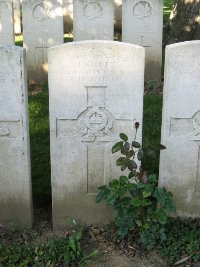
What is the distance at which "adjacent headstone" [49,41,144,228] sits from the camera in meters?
3.34

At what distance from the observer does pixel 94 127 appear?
11.5ft

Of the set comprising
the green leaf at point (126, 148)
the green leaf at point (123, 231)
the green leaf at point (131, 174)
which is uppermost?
the green leaf at point (126, 148)

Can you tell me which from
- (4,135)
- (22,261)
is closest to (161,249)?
(22,261)

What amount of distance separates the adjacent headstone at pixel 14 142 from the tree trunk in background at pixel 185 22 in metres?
5.96

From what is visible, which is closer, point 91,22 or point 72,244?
point 72,244

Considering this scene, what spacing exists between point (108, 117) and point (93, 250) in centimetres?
99

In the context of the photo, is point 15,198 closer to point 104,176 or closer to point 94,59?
point 104,176

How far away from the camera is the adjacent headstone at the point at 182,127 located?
332 cm

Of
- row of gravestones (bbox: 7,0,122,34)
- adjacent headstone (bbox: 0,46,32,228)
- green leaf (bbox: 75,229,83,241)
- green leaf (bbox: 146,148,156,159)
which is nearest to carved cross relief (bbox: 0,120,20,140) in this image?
adjacent headstone (bbox: 0,46,32,228)

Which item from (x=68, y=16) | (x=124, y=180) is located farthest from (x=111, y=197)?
(x=68, y=16)

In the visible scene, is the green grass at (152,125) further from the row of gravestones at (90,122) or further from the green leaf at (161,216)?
the green leaf at (161,216)

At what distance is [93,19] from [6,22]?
1452mm

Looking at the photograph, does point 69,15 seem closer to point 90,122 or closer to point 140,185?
point 90,122

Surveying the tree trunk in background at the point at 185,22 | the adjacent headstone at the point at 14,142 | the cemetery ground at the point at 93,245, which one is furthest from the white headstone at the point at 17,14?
the adjacent headstone at the point at 14,142
